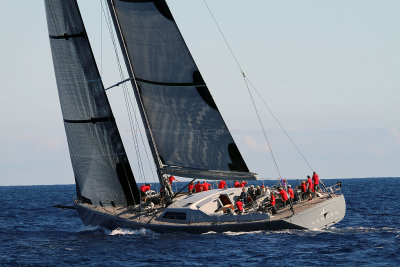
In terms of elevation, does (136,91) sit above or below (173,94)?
above

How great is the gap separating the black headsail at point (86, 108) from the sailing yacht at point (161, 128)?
45 millimetres

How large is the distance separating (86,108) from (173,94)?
4434mm

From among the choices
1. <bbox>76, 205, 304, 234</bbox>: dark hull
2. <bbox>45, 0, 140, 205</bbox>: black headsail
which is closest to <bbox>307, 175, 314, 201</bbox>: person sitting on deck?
<bbox>76, 205, 304, 234</bbox>: dark hull

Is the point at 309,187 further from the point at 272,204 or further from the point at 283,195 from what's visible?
the point at 272,204

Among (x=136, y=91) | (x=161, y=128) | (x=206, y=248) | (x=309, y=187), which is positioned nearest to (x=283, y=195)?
(x=309, y=187)

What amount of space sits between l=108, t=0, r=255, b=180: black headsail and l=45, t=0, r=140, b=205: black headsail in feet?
7.95

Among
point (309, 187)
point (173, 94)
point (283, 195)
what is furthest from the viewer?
point (309, 187)

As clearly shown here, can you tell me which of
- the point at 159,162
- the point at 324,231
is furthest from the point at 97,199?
the point at 324,231

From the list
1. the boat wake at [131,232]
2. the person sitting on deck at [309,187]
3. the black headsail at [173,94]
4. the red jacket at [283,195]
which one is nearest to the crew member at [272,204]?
the red jacket at [283,195]

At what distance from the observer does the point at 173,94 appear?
27.0 meters

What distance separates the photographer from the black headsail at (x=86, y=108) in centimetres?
2891

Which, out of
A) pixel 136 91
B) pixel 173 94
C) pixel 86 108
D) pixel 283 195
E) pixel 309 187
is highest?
pixel 136 91

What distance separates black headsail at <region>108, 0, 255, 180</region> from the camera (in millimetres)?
26688

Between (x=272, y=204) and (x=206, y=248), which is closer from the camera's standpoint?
(x=206, y=248)
